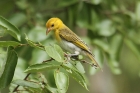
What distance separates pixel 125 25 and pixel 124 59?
105 inches

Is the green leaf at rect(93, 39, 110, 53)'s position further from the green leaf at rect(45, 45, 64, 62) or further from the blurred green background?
the green leaf at rect(45, 45, 64, 62)

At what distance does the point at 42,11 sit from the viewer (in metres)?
4.57

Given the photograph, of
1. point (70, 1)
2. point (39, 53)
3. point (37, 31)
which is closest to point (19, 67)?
point (39, 53)

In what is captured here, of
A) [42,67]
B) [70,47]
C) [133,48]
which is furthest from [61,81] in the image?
[133,48]

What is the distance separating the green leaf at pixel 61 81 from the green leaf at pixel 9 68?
260 millimetres

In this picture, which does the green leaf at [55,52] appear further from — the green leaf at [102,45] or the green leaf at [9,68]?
the green leaf at [102,45]

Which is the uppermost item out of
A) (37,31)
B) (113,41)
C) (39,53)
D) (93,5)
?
(93,5)

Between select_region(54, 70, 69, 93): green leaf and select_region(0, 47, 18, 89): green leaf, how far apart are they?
26cm

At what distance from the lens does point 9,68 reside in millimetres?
2309

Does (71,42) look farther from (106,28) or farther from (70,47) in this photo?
(106,28)

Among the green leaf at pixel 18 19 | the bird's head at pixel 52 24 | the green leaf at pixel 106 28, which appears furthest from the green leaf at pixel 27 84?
the green leaf at pixel 106 28

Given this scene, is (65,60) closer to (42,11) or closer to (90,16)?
(90,16)

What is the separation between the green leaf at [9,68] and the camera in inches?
89.6

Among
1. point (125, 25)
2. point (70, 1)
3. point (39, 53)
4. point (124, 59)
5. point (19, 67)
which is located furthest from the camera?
point (124, 59)
